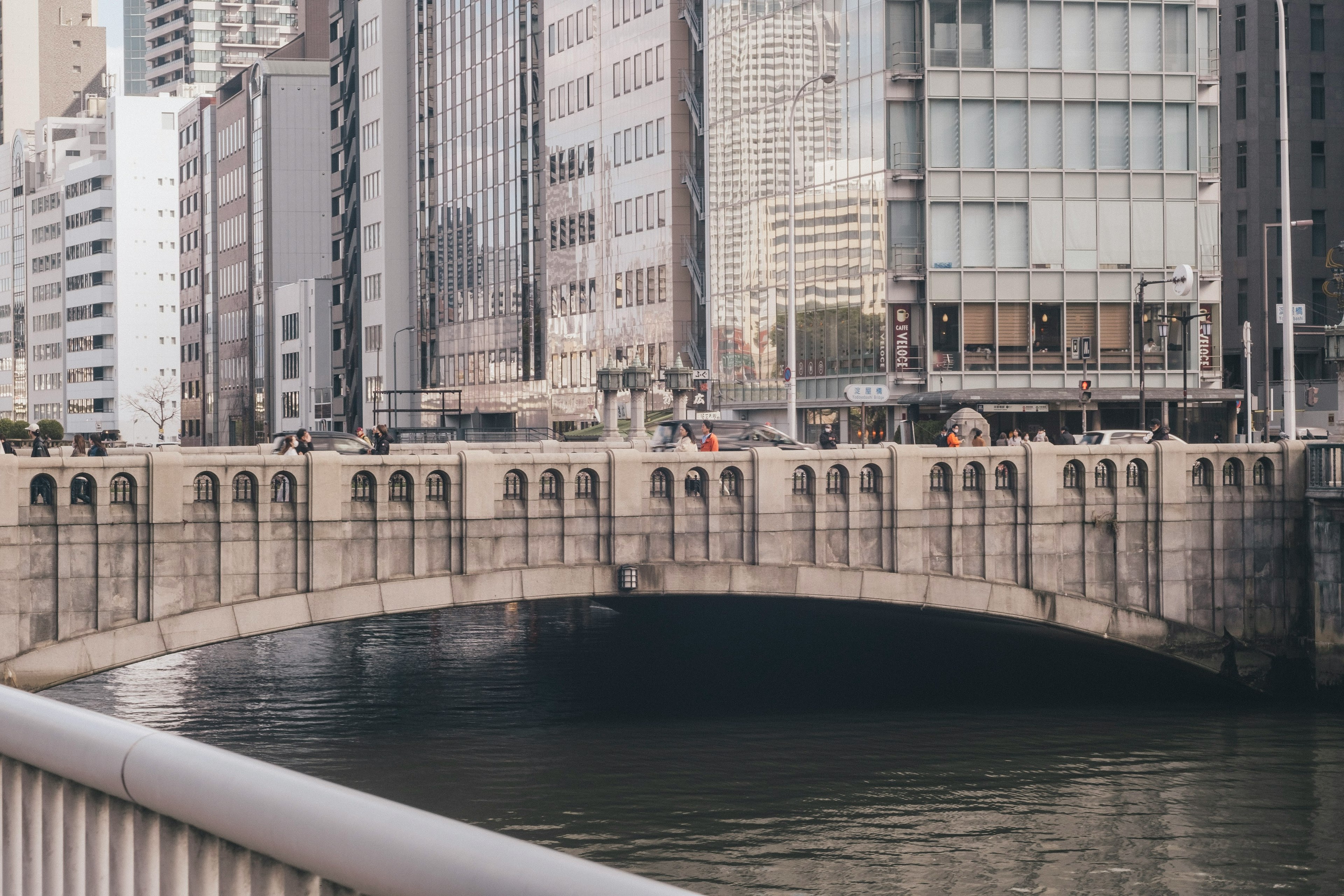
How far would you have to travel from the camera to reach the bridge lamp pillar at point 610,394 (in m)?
54.5

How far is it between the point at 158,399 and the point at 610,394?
14297 centimetres

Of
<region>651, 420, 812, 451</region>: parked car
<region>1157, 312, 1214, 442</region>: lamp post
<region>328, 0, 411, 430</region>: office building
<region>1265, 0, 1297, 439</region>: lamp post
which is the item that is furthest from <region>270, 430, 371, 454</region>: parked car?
<region>328, 0, 411, 430</region>: office building

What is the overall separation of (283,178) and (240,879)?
150401 mm

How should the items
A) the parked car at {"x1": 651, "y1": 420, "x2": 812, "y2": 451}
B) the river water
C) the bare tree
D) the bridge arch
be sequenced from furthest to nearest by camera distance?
the bare tree, the parked car at {"x1": 651, "y1": 420, "x2": 812, "y2": 451}, the bridge arch, the river water

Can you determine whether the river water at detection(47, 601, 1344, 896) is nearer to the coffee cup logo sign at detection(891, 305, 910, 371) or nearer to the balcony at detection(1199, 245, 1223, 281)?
the coffee cup logo sign at detection(891, 305, 910, 371)

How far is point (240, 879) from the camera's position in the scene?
3.92 metres

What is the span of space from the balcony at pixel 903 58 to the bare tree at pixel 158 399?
443 ft

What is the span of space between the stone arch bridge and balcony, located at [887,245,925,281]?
124 feet

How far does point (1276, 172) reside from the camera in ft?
332

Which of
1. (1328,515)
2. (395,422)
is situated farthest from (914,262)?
(395,422)

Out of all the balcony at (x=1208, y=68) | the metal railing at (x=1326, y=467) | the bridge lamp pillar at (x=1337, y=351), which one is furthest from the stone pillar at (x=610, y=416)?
the bridge lamp pillar at (x=1337, y=351)

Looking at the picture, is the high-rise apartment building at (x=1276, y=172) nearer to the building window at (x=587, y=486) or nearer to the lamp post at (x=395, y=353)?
the lamp post at (x=395, y=353)

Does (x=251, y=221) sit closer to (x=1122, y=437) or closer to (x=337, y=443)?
(x=337, y=443)

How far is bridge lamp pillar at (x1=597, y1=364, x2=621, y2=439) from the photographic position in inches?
2144
